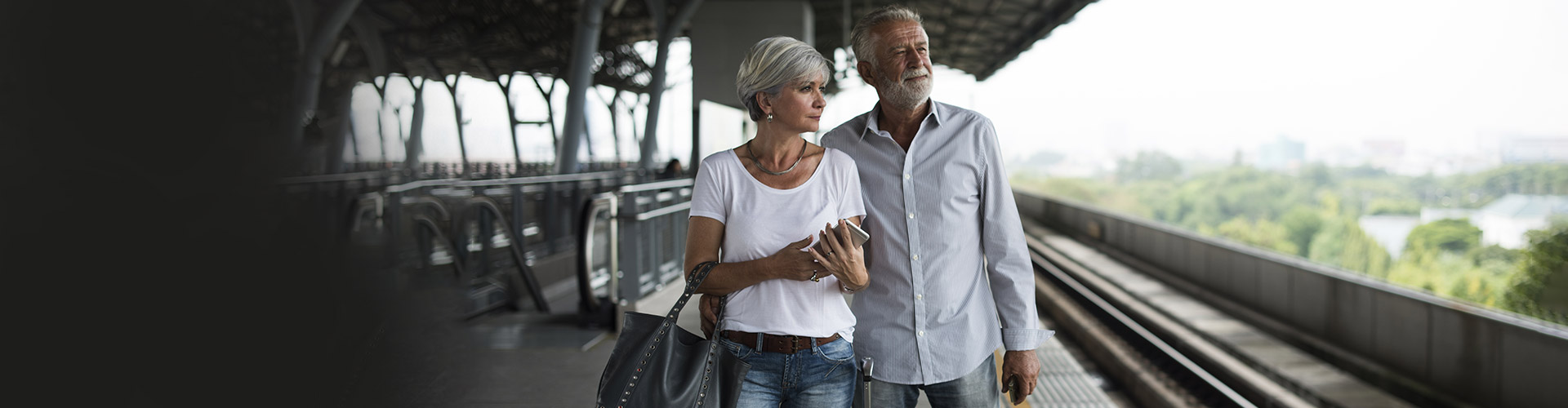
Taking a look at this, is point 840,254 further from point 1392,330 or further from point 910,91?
point 1392,330

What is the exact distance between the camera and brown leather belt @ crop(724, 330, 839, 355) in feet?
5.25

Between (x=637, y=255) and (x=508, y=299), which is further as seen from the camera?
(x=508, y=299)

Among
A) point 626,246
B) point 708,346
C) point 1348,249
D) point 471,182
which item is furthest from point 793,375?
point 1348,249

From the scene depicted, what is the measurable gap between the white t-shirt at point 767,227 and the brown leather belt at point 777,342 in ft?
0.04

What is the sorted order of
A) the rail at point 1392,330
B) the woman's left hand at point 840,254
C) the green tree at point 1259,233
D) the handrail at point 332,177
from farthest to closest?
the green tree at point 1259,233 < the rail at point 1392,330 < the handrail at point 332,177 < the woman's left hand at point 840,254

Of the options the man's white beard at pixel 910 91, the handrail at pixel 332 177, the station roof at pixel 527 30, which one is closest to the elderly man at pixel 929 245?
the man's white beard at pixel 910 91

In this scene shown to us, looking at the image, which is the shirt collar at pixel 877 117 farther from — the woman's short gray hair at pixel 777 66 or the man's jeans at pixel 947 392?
the man's jeans at pixel 947 392

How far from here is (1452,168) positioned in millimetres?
22094

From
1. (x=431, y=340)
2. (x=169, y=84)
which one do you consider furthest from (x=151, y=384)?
(x=431, y=340)

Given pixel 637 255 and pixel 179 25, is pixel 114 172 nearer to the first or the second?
pixel 179 25

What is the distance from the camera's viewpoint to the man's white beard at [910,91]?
1810 millimetres

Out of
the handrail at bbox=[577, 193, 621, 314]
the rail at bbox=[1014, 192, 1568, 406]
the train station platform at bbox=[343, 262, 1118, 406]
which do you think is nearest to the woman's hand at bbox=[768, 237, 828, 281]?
the train station platform at bbox=[343, 262, 1118, 406]

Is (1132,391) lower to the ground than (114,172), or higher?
lower

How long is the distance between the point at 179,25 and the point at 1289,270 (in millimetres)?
9613
